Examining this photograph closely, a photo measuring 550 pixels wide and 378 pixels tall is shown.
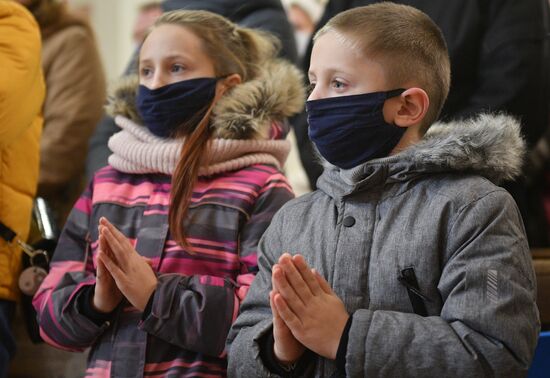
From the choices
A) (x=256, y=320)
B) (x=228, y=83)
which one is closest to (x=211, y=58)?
(x=228, y=83)

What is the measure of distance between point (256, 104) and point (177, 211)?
15.2 inches

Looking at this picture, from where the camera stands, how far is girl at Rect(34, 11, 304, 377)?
6.90 feet

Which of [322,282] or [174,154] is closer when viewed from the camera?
[322,282]

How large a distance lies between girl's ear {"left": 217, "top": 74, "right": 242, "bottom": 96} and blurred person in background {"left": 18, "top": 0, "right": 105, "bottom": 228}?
1120 millimetres

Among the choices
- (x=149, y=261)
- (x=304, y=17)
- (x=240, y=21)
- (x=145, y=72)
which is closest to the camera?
(x=149, y=261)

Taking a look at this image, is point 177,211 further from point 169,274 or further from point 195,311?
point 195,311

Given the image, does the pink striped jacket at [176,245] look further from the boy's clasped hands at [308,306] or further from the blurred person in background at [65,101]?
the blurred person in background at [65,101]

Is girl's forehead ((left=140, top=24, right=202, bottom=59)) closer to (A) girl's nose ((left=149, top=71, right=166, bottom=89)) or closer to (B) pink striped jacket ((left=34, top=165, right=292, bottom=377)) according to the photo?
(A) girl's nose ((left=149, top=71, right=166, bottom=89))

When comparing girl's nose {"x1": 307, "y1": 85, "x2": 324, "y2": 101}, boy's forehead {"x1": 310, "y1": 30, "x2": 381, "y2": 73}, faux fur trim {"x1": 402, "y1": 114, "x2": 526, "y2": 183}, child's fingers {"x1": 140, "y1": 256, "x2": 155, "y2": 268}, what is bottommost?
child's fingers {"x1": 140, "y1": 256, "x2": 155, "y2": 268}

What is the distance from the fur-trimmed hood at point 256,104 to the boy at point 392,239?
38 centimetres

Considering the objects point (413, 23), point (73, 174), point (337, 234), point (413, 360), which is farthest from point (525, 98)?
point (73, 174)

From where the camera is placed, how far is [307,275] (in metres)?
1.72

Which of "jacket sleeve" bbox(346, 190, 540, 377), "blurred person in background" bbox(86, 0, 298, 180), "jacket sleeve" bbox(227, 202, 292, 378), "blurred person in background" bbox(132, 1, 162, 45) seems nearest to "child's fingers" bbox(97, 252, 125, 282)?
"jacket sleeve" bbox(227, 202, 292, 378)

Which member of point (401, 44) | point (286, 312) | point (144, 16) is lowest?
point (144, 16)
